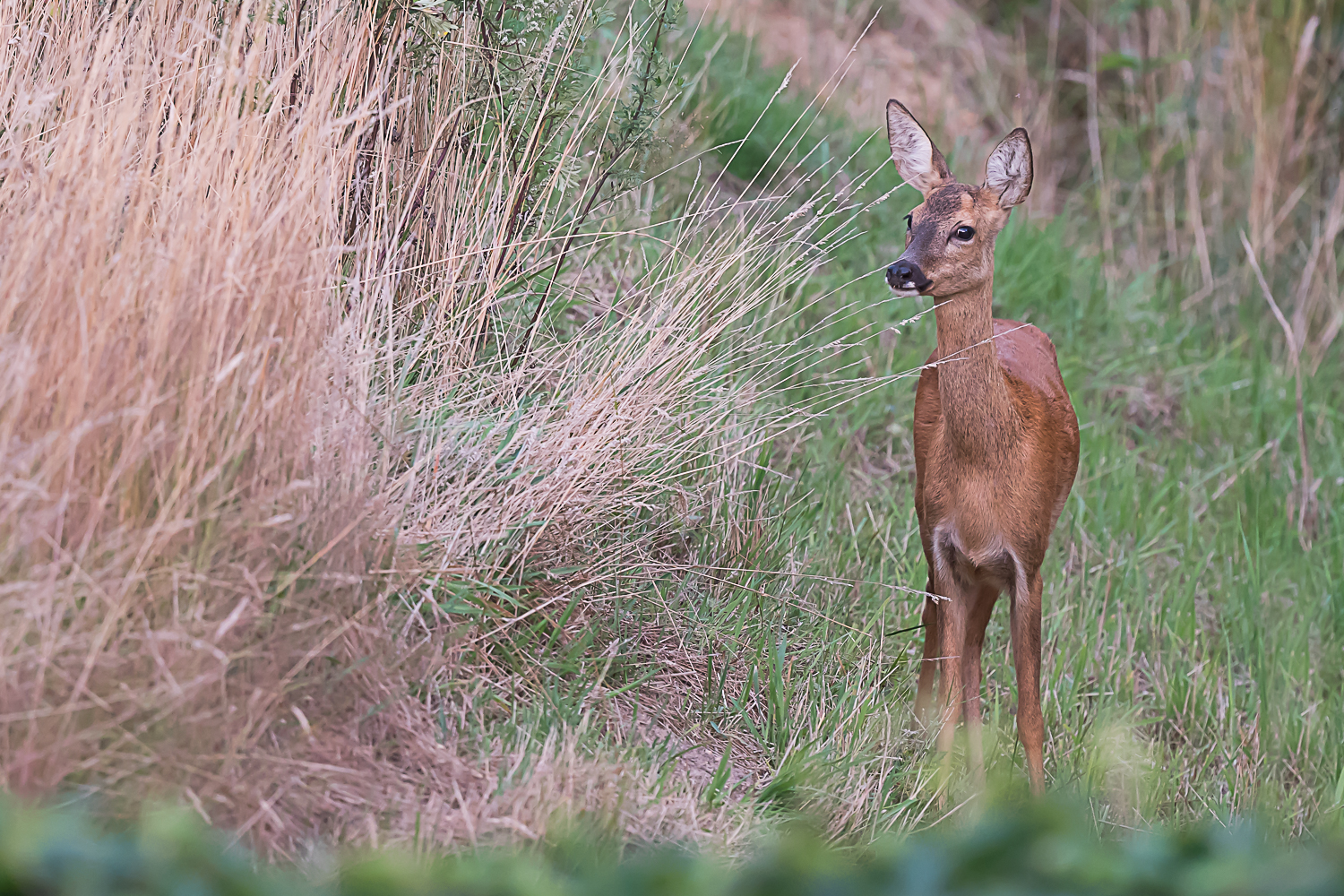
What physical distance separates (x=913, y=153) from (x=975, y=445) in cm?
97

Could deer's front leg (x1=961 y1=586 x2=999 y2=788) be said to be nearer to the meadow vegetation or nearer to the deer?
the deer

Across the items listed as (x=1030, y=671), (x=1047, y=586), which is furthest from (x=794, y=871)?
(x=1047, y=586)

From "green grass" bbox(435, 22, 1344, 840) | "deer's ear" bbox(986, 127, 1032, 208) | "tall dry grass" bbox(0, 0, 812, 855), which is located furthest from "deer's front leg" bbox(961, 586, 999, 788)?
"deer's ear" bbox(986, 127, 1032, 208)

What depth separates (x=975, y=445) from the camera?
12.8 feet

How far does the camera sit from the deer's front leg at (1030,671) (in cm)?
398

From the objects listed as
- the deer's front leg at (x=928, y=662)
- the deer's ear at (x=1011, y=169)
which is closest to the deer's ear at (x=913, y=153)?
the deer's ear at (x=1011, y=169)

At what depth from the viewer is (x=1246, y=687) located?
524 cm

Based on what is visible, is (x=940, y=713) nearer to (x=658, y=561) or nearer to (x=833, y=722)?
(x=833, y=722)

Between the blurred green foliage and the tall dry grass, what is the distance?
87 cm

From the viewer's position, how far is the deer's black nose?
3.65 m

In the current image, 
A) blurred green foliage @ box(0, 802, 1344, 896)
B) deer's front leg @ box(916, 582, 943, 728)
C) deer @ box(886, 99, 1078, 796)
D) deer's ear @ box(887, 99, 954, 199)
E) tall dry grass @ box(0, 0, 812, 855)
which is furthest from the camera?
deer's front leg @ box(916, 582, 943, 728)

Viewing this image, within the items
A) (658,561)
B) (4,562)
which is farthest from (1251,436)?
(4,562)

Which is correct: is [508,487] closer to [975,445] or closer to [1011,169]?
[975,445]

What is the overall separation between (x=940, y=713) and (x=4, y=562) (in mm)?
2605
